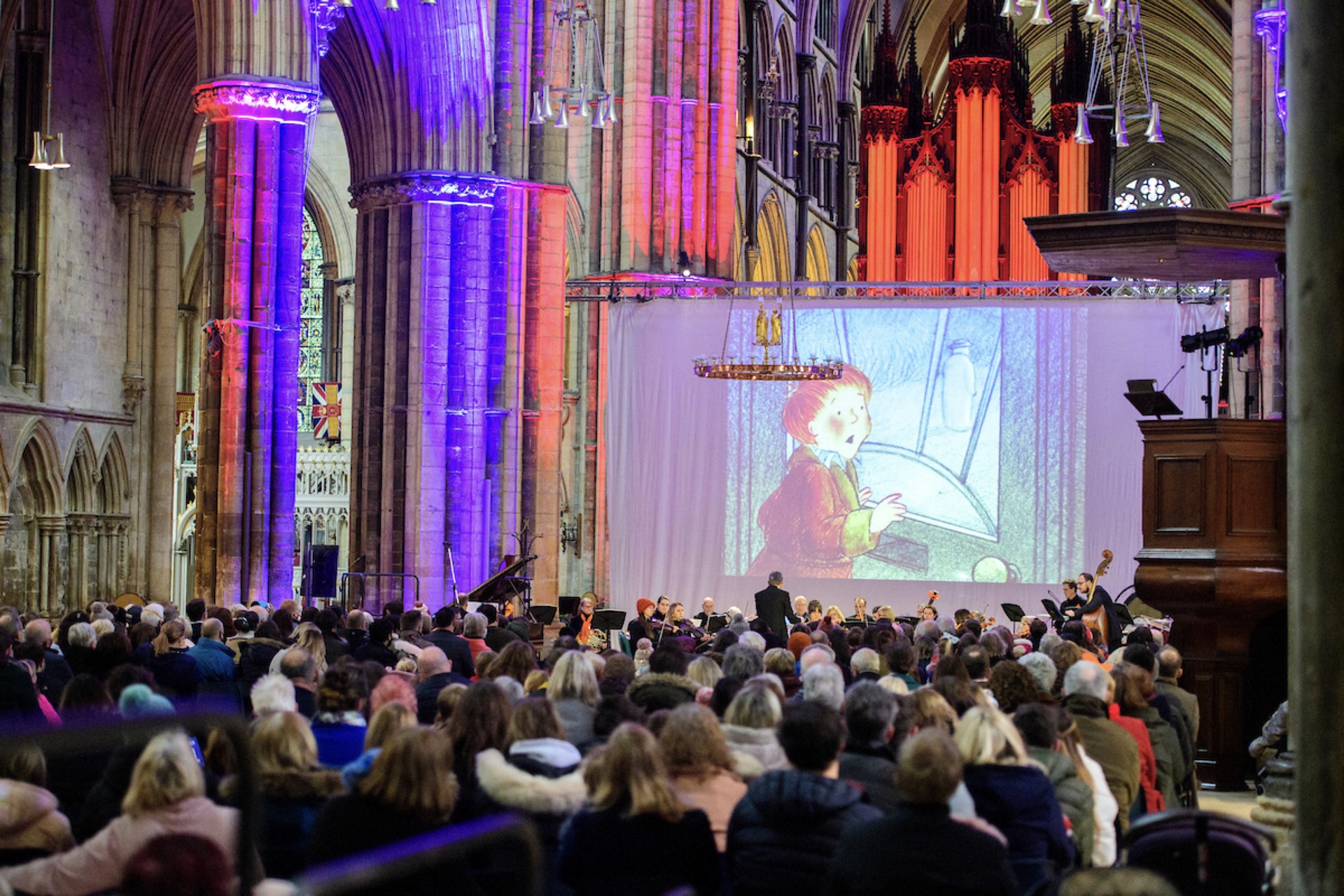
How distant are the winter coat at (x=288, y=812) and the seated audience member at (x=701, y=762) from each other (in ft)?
3.35

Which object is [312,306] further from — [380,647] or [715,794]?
[715,794]

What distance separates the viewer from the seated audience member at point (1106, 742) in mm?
6617

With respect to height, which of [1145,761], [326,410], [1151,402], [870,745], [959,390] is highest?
[959,390]

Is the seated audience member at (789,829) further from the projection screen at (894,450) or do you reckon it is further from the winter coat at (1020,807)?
the projection screen at (894,450)

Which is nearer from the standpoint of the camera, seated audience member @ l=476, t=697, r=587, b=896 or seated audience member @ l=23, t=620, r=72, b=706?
seated audience member @ l=476, t=697, r=587, b=896

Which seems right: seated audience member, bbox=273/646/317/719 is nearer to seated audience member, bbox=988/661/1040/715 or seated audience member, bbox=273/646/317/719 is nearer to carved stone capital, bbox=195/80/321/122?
seated audience member, bbox=988/661/1040/715

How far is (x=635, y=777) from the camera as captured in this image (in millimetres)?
4551

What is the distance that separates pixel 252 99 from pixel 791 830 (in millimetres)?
13754

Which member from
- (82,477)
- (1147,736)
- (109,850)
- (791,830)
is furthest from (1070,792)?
(82,477)

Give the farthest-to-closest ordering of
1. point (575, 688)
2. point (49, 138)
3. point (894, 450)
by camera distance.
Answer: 1. point (894, 450)
2. point (49, 138)
3. point (575, 688)

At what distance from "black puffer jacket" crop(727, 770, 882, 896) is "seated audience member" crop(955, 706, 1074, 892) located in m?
0.63

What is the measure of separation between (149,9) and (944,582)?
13.5m

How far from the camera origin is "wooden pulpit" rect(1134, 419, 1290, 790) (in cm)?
1096

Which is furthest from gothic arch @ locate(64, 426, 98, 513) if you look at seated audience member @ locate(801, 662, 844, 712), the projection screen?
seated audience member @ locate(801, 662, 844, 712)
